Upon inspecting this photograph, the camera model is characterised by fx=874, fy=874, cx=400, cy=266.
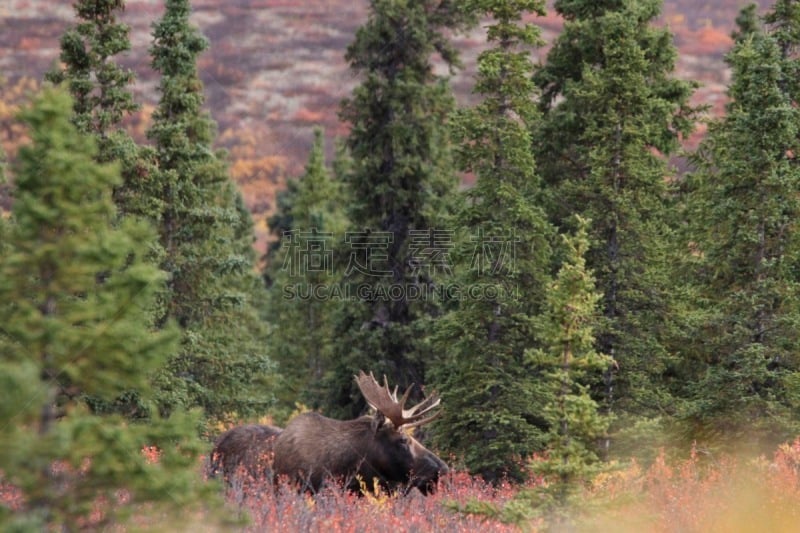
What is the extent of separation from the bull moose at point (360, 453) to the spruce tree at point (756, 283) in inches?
205

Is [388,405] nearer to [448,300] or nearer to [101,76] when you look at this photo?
[448,300]

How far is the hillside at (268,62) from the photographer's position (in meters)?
122

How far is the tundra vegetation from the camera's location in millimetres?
6539

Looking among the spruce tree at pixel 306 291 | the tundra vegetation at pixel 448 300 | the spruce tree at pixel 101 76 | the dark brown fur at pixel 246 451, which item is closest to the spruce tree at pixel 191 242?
the tundra vegetation at pixel 448 300

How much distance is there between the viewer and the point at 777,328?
15.7 metres

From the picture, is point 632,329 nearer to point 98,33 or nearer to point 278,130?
point 98,33

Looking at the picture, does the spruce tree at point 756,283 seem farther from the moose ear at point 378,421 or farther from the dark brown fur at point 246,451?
the dark brown fur at point 246,451

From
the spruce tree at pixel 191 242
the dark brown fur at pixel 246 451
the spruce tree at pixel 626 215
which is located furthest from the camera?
the spruce tree at pixel 191 242

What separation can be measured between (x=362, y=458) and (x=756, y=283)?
7.75 m

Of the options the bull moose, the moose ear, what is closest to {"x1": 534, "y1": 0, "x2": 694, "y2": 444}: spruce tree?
the bull moose

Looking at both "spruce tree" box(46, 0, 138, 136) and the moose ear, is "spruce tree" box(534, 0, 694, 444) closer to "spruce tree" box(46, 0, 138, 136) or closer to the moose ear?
the moose ear

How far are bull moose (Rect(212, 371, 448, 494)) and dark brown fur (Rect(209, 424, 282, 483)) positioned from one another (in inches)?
0.7

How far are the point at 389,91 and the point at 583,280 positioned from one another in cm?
1640

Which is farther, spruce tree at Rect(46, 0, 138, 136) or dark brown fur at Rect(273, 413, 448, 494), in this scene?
spruce tree at Rect(46, 0, 138, 136)
